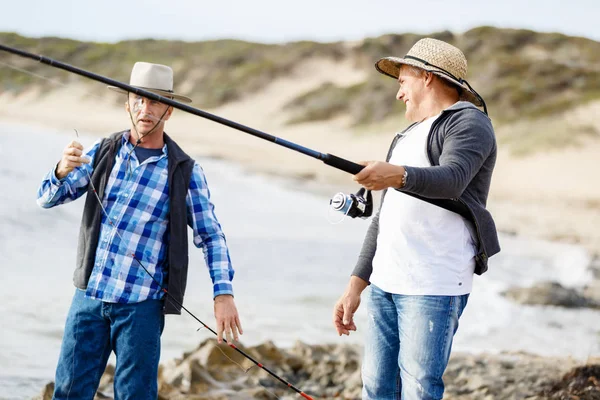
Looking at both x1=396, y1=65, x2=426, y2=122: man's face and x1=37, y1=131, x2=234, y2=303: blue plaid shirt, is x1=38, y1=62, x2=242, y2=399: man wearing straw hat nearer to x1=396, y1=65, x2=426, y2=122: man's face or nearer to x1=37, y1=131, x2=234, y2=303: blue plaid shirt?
x1=37, y1=131, x2=234, y2=303: blue plaid shirt

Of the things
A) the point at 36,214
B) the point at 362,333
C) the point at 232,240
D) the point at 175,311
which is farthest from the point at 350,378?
the point at 36,214

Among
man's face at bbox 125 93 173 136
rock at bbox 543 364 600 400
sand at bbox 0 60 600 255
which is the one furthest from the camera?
sand at bbox 0 60 600 255

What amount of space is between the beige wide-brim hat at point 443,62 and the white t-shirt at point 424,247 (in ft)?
0.55

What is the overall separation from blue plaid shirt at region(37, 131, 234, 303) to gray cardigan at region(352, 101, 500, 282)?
781 millimetres

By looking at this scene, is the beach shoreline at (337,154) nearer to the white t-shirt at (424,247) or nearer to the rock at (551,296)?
the white t-shirt at (424,247)

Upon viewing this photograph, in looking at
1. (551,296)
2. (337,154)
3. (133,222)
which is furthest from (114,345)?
(337,154)

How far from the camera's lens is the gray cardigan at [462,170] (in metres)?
2.29

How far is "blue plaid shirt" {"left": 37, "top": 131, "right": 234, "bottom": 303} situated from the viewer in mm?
2668

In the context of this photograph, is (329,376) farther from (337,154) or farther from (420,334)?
(337,154)

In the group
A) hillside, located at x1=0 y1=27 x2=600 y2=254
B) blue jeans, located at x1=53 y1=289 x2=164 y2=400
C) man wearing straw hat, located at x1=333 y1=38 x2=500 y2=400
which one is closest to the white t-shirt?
man wearing straw hat, located at x1=333 y1=38 x2=500 y2=400

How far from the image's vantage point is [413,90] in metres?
2.70

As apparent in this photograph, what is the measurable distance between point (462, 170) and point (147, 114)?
105 centimetres

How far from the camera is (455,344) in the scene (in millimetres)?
7773

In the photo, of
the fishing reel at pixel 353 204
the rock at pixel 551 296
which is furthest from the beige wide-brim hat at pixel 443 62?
the rock at pixel 551 296
